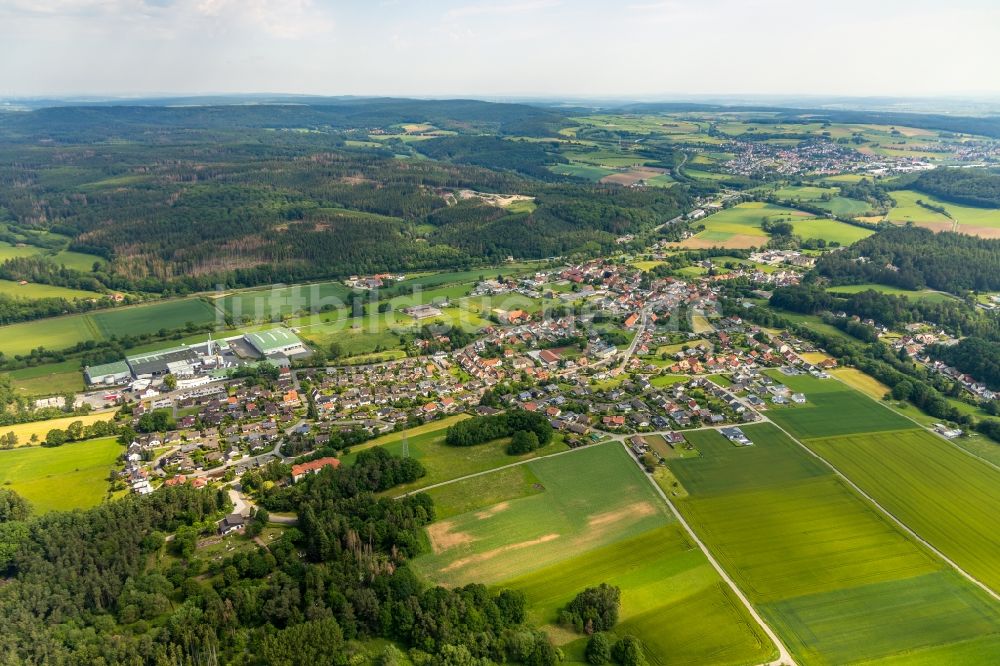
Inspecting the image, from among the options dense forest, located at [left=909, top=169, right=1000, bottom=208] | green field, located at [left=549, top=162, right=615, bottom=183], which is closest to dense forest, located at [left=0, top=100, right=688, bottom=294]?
green field, located at [left=549, top=162, right=615, bottom=183]

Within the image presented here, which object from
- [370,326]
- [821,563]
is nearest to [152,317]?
[370,326]

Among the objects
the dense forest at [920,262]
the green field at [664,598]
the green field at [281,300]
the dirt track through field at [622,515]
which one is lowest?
the green field at [664,598]

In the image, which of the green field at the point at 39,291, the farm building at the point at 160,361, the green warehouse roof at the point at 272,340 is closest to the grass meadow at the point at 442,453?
the green warehouse roof at the point at 272,340

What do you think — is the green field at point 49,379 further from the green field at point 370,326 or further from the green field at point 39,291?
the green field at point 39,291

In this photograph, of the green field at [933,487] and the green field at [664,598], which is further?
the green field at [933,487]

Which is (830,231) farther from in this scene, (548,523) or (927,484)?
(548,523)

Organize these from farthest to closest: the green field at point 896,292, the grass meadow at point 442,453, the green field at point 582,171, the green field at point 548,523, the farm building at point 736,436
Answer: the green field at point 582,171 → the green field at point 896,292 → the farm building at point 736,436 → the grass meadow at point 442,453 → the green field at point 548,523
